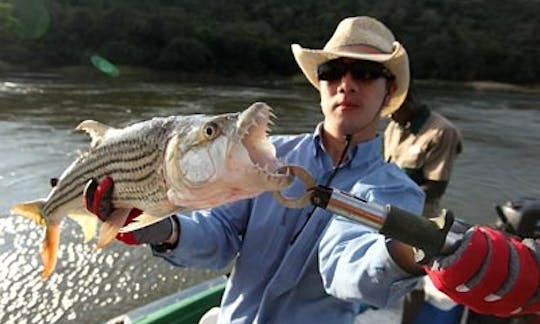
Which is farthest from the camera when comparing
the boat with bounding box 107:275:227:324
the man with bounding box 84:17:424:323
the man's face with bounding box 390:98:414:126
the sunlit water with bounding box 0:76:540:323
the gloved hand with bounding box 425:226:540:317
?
the sunlit water with bounding box 0:76:540:323

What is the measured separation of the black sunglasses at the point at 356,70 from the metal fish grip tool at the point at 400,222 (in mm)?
1012

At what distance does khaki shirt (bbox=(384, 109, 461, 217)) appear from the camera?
17.5 ft

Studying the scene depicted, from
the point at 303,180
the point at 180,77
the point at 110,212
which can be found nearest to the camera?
the point at 303,180

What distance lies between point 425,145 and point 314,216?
3267 millimetres

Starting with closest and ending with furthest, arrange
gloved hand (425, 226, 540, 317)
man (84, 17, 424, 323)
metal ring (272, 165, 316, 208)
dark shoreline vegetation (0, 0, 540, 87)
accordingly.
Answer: gloved hand (425, 226, 540, 317)
metal ring (272, 165, 316, 208)
man (84, 17, 424, 323)
dark shoreline vegetation (0, 0, 540, 87)

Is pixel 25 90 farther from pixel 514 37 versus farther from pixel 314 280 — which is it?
pixel 514 37

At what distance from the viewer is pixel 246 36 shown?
2172 inches

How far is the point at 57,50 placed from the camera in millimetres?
44219

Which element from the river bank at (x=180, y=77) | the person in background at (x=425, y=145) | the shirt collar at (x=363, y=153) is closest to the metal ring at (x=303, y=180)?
the shirt collar at (x=363, y=153)

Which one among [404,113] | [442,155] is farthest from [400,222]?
[442,155]

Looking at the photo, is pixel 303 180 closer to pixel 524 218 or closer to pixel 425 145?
pixel 524 218

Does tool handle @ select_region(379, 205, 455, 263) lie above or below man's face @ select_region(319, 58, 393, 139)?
above

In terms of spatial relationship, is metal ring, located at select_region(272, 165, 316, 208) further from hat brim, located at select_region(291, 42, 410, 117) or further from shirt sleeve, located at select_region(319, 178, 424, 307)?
hat brim, located at select_region(291, 42, 410, 117)

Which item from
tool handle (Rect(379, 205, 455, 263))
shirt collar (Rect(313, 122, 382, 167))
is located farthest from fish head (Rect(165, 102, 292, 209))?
shirt collar (Rect(313, 122, 382, 167))
